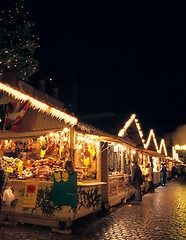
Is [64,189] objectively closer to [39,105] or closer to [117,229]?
[117,229]

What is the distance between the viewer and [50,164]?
9.32m

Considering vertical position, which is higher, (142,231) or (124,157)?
(124,157)

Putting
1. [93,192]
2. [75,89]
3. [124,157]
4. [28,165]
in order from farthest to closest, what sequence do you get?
[75,89], [124,157], [28,165], [93,192]

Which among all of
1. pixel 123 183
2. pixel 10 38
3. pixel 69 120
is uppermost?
pixel 10 38

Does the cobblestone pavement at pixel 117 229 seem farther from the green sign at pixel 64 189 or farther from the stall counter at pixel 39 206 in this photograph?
the green sign at pixel 64 189

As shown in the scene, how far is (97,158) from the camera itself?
10.7m

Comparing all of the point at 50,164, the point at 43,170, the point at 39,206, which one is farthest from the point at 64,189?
the point at 50,164

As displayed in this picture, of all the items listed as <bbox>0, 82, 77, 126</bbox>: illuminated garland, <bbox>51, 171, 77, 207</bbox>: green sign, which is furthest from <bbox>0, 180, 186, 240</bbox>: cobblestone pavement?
<bbox>0, 82, 77, 126</bbox>: illuminated garland

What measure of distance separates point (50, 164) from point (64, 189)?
2043 millimetres

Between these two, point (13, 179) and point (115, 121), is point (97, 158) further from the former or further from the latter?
point (115, 121)

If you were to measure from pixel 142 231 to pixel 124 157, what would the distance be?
26.3ft

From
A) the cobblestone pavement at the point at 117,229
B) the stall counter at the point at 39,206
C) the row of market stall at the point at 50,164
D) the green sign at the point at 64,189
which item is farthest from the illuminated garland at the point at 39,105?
the cobblestone pavement at the point at 117,229

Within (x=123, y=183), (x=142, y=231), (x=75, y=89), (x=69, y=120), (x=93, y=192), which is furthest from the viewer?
(x=75, y=89)

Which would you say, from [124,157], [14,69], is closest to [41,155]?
[124,157]
